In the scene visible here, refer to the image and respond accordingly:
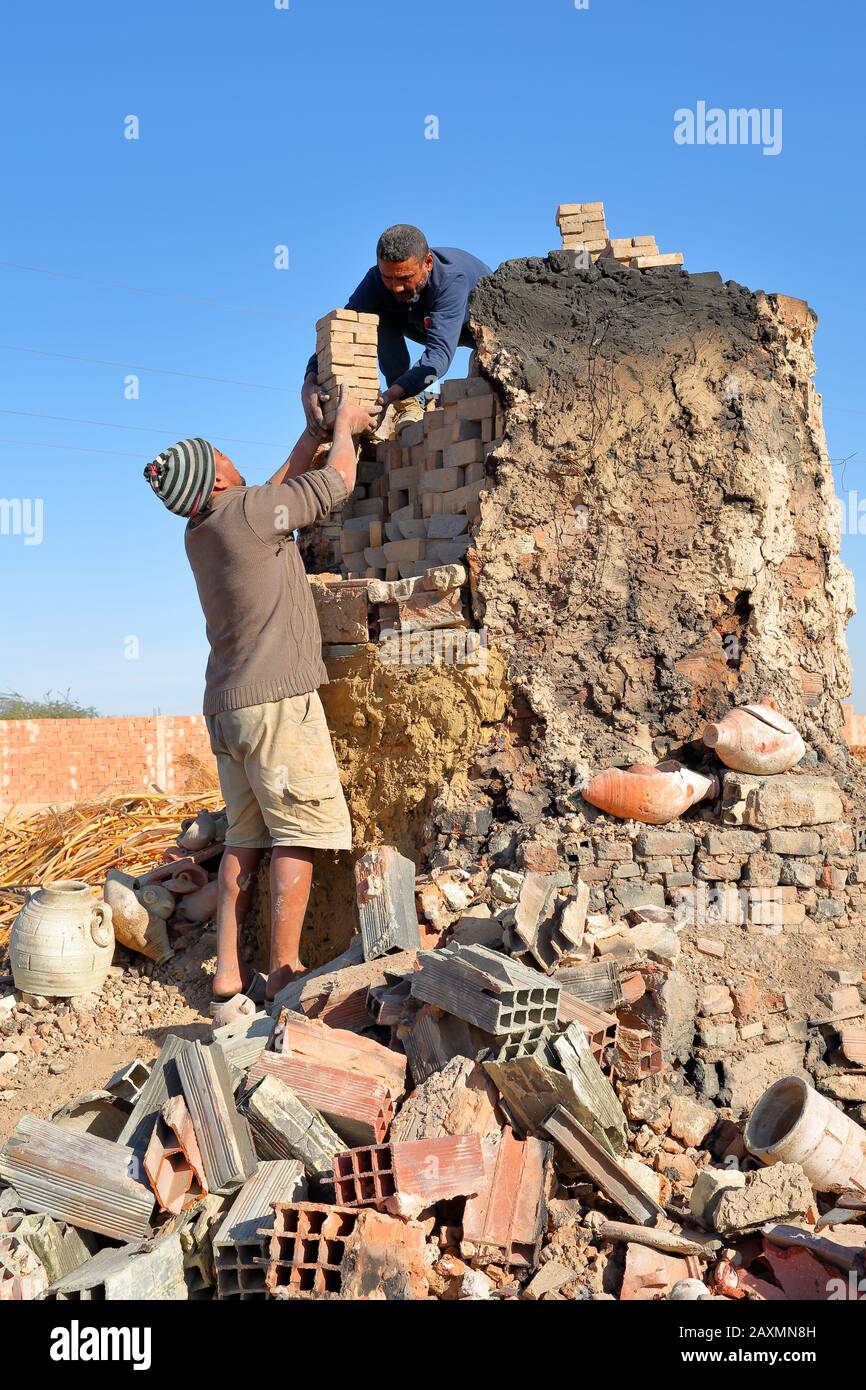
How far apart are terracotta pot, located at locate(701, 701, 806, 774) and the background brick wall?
473 inches

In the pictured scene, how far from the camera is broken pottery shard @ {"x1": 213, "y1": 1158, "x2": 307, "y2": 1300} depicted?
3.31 metres

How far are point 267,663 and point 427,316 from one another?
6.95 ft

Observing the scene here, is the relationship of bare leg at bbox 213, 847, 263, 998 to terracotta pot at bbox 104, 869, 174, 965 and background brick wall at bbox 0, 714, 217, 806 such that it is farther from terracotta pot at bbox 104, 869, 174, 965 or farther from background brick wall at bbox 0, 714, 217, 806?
background brick wall at bbox 0, 714, 217, 806

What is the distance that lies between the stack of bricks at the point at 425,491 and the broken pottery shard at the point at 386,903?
1.51 m

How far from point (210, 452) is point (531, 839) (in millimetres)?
2125

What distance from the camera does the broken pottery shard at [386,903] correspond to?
178 inches

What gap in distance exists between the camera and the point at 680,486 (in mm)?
5367

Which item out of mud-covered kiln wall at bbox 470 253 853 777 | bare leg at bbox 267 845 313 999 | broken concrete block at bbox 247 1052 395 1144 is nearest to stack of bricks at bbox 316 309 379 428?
mud-covered kiln wall at bbox 470 253 853 777

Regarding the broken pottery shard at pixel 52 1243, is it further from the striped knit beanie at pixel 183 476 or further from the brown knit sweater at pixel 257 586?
the striped knit beanie at pixel 183 476

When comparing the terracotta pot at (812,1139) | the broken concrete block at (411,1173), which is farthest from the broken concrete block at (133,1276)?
the terracotta pot at (812,1139)

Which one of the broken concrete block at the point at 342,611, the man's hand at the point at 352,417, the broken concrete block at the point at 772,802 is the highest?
the man's hand at the point at 352,417
